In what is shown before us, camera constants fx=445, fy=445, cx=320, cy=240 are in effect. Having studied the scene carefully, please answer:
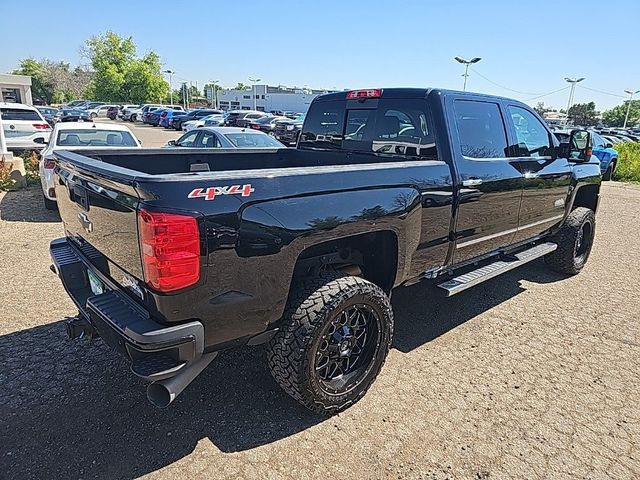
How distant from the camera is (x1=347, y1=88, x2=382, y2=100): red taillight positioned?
4.10m

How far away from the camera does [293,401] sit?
3.08 metres

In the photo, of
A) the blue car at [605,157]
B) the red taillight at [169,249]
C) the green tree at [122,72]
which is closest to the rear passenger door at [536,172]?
the red taillight at [169,249]

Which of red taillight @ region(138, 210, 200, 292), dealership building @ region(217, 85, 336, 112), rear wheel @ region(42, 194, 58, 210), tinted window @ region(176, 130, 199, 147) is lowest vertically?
rear wheel @ region(42, 194, 58, 210)

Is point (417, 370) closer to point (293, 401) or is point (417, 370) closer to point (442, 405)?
point (442, 405)

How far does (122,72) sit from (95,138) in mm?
62518

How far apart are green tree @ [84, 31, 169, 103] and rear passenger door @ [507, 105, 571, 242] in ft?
219

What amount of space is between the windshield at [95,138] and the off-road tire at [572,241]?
24.3 feet

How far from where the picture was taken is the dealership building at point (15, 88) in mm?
39938

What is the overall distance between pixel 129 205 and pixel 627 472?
10.2 feet

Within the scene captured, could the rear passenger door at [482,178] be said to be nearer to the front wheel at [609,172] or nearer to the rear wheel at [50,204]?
the rear wheel at [50,204]

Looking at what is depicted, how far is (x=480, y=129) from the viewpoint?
4.00 meters

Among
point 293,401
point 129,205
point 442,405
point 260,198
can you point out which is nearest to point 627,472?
point 442,405

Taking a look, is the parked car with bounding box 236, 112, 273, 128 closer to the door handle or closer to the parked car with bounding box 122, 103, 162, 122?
the parked car with bounding box 122, 103, 162, 122

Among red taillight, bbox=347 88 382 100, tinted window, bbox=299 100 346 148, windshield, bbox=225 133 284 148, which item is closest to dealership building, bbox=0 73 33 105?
windshield, bbox=225 133 284 148
